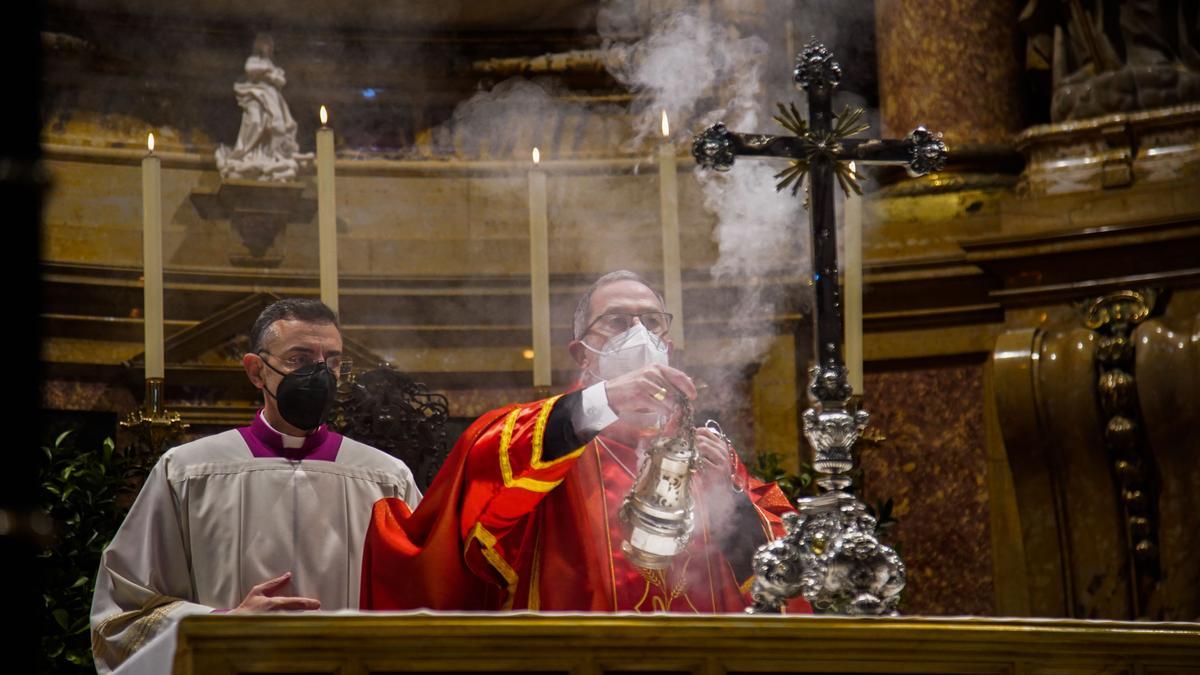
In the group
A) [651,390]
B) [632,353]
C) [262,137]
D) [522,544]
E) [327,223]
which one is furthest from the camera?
[262,137]

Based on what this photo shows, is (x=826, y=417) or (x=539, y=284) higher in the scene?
(x=539, y=284)

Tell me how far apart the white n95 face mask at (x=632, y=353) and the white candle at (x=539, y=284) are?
355 mm

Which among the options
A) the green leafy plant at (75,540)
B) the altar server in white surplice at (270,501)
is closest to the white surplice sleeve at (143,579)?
the altar server in white surplice at (270,501)

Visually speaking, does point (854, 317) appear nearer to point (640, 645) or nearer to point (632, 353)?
point (632, 353)

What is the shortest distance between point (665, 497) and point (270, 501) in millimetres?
1045

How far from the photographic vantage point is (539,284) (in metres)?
3.85

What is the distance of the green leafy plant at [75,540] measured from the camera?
3600mm

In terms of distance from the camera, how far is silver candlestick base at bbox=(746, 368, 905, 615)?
8.14 ft

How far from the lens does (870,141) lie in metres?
2.98

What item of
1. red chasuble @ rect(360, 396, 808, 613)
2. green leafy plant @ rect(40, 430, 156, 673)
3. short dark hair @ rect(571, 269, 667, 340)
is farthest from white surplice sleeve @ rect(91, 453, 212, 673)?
short dark hair @ rect(571, 269, 667, 340)

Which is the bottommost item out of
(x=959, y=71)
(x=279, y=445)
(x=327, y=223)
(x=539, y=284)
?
(x=279, y=445)

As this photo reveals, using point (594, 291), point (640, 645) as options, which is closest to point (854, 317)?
point (594, 291)

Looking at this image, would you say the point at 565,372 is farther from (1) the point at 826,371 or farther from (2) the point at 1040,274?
(1) the point at 826,371

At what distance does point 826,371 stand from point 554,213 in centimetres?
303
